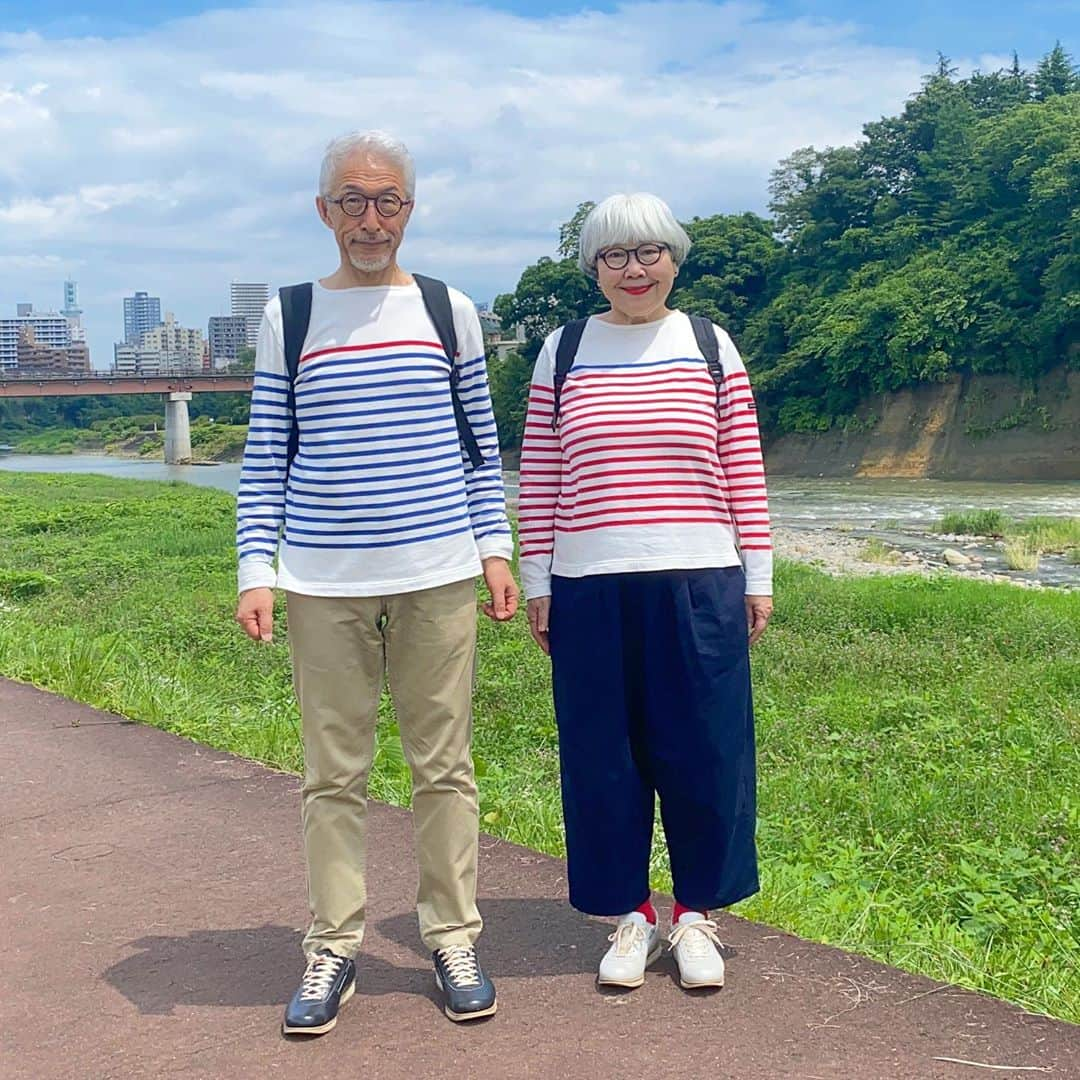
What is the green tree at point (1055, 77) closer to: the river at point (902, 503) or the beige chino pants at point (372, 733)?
the river at point (902, 503)

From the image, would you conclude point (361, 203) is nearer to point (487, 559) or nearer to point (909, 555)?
point (487, 559)

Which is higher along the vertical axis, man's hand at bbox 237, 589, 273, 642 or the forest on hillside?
the forest on hillside

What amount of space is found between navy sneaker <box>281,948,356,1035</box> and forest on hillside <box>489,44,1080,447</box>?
30034 mm

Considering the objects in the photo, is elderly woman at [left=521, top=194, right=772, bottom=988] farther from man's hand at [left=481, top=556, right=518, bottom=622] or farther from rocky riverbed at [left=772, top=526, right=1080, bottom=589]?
rocky riverbed at [left=772, top=526, right=1080, bottom=589]

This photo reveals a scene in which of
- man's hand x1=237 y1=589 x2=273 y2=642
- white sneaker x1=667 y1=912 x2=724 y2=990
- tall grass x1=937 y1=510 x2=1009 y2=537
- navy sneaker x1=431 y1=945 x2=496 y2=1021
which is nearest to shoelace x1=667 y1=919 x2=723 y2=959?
white sneaker x1=667 y1=912 x2=724 y2=990

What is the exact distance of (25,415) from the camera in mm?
98688

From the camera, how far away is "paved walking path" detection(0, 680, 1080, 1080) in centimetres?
274

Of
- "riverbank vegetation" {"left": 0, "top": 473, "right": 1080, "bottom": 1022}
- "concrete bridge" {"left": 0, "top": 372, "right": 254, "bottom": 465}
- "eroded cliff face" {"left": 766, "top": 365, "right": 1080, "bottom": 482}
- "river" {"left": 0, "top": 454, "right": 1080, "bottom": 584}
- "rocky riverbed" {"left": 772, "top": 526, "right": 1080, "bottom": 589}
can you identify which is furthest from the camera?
"concrete bridge" {"left": 0, "top": 372, "right": 254, "bottom": 465}

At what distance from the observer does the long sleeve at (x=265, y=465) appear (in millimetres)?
2996

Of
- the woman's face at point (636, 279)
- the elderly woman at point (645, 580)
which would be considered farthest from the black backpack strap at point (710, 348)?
the woman's face at point (636, 279)

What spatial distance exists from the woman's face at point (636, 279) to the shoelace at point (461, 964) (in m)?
1.60

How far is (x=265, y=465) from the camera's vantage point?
3.04 meters

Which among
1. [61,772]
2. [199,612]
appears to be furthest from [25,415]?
[61,772]

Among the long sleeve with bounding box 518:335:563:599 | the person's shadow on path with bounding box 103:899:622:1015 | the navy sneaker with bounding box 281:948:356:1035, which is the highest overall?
the long sleeve with bounding box 518:335:563:599
